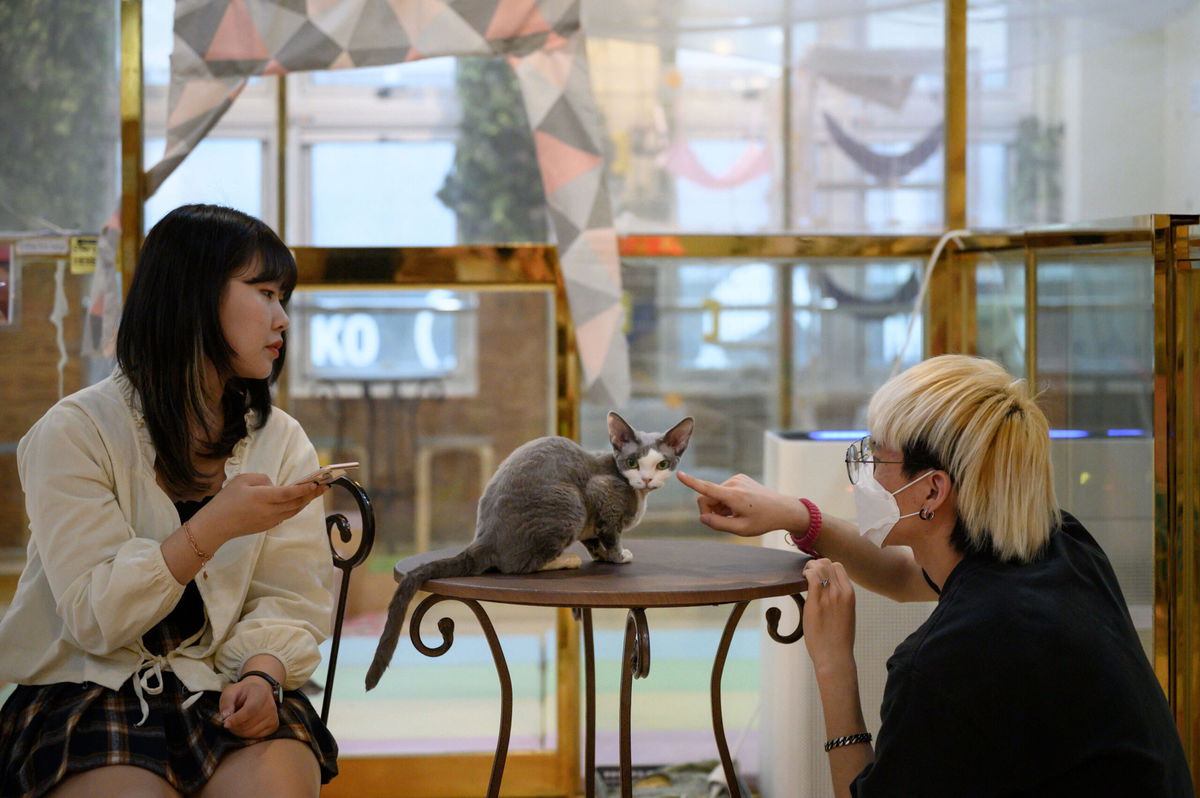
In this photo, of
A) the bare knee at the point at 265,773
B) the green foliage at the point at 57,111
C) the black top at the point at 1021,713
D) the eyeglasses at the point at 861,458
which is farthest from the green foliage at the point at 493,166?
the black top at the point at 1021,713

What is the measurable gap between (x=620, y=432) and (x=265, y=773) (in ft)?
2.48

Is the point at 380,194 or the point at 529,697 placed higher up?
the point at 380,194

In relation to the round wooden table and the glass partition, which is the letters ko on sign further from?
the glass partition

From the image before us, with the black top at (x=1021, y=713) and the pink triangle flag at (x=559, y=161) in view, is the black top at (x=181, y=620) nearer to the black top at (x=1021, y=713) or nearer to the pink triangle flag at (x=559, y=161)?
the black top at (x=1021, y=713)

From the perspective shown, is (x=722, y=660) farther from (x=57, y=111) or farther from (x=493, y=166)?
(x=57, y=111)

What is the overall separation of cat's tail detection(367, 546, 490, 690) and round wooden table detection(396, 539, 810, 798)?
0.06ft

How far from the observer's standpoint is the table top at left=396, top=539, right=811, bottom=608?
170 centimetres

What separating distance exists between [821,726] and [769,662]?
9.1 inches

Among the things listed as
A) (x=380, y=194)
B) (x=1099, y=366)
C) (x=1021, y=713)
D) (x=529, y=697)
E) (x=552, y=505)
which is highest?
(x=380, y=194)

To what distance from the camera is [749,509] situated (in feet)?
6.35

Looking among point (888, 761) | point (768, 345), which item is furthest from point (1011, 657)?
point (768, 345)

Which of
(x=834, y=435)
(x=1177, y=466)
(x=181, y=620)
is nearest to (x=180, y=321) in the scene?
(x=181, y=620)

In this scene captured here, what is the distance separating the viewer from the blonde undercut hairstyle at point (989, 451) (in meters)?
1.50

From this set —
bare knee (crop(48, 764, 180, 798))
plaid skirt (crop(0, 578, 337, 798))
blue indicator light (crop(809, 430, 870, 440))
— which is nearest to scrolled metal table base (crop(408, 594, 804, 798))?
plaid skirt (crop(0, 578, 337, 798))
